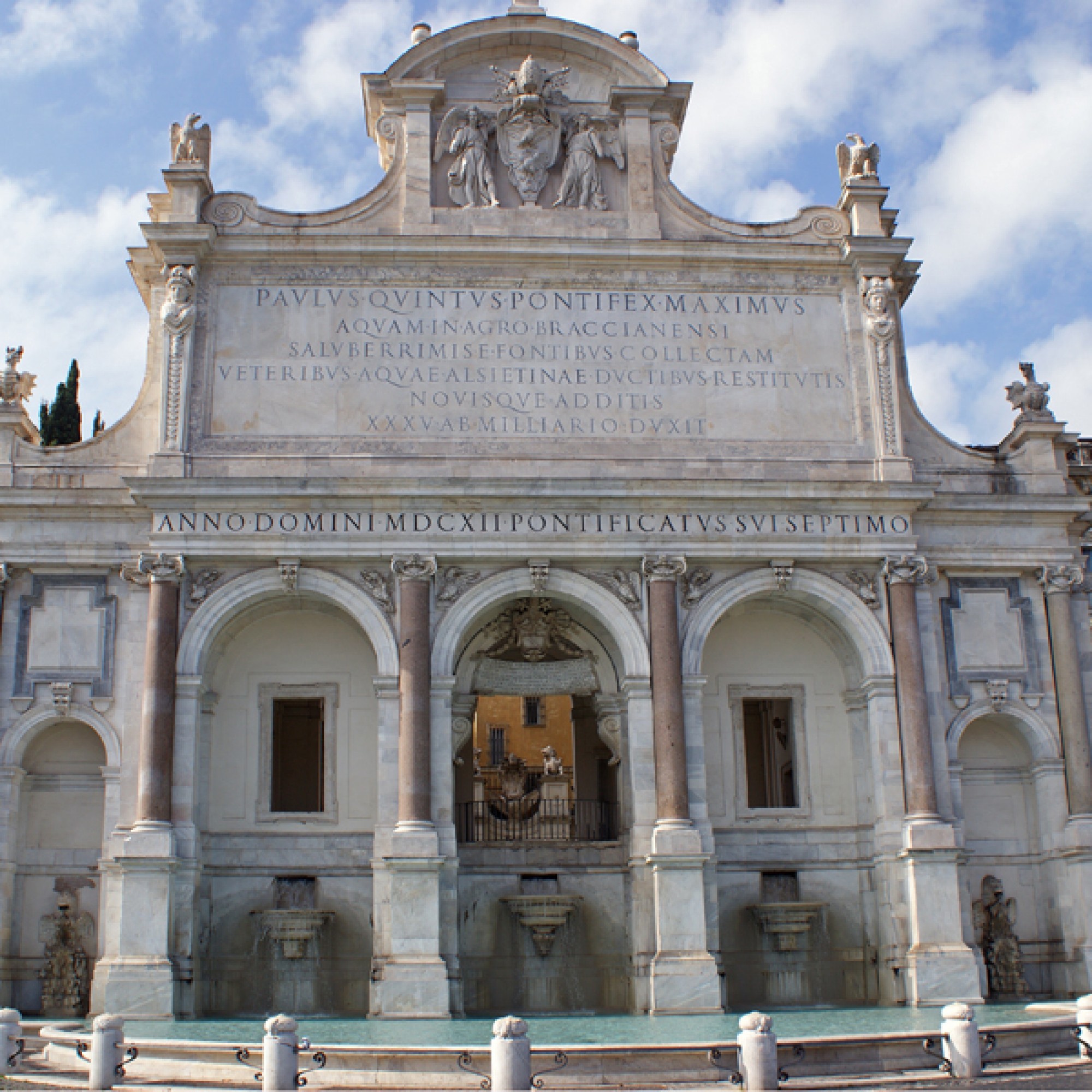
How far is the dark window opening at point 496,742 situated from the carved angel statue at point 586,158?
23.1 m

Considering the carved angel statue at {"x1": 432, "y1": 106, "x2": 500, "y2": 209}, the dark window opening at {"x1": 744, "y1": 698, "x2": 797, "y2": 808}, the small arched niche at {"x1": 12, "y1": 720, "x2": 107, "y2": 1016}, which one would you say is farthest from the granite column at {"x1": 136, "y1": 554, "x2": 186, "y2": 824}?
the dark window opening at {"x1": 744, "y1": 698, "x2": 797, "y2": 808}

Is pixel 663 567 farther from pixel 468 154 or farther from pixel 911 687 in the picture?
pixel 468 154

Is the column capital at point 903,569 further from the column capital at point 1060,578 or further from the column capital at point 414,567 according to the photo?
the column capital at point 414,567

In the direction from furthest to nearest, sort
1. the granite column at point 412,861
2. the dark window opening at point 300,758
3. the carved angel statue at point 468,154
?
the dark window opening at point 300,758
the carved angel statue at point 468,154
the granite column at point 412,861

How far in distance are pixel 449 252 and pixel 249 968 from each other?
43.2 ft

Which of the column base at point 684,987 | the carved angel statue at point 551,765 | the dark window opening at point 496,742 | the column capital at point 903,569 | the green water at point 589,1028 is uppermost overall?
the dark window opening at point 496,742

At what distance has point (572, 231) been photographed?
86.6ft

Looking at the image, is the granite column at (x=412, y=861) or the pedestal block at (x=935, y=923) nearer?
the granite column at (x=412, y=861)

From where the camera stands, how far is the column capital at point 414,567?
23766mm

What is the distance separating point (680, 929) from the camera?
22.4 m

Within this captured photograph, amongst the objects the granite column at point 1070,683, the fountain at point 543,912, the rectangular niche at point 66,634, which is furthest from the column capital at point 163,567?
the granite column at point 1070,683

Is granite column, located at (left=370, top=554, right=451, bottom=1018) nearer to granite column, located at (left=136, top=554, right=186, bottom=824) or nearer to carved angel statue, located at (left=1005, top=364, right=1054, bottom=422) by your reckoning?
granite column, located at (left=136, top=554, right=186, bottom=824)

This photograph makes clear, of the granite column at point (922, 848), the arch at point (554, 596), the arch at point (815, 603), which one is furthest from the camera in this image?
the arch at point (815, 603)

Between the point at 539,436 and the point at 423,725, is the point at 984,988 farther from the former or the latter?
the point at 539,436
